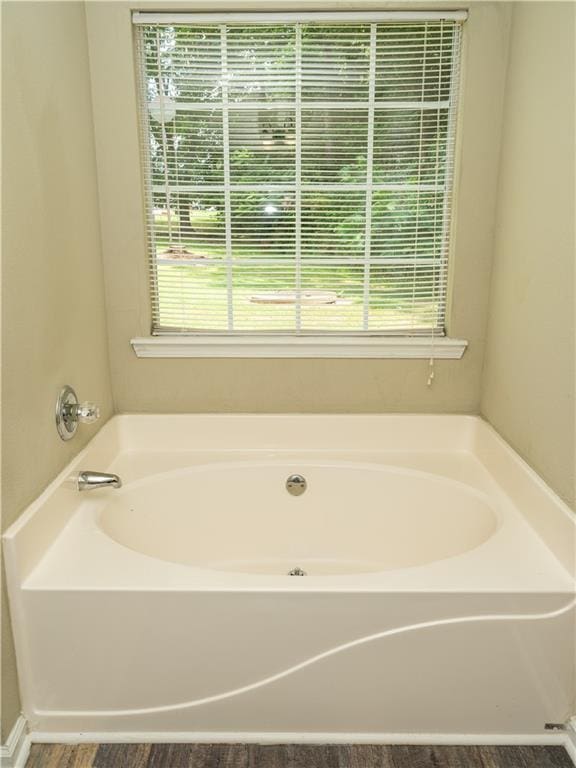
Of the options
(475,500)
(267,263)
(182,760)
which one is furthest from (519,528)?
(267,263)

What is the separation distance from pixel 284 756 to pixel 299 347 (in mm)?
1342

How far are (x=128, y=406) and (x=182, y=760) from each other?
1.28m

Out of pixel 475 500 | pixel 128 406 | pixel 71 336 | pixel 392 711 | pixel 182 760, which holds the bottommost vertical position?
pixel 182 760

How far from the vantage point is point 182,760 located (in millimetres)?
1455

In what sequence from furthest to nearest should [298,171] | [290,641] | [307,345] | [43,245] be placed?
[307,345], [298,171], [43,245], [290,641]

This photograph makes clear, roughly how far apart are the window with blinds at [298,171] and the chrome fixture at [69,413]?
59 cm

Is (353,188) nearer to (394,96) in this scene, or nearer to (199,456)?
(394,96)

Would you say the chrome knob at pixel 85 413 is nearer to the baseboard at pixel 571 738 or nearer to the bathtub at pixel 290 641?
the bathtub at pixel 290 641

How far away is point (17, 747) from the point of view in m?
1.44

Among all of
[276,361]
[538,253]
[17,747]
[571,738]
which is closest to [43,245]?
[276,361]

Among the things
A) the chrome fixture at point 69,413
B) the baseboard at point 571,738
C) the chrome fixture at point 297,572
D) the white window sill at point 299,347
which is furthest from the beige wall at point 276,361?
the baseboard at point 571,738

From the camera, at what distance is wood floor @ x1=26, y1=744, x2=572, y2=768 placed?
144 cm

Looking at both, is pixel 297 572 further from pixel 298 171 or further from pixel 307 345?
pixel 298 171

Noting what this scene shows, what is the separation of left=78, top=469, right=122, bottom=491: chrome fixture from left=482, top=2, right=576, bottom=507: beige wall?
1.33 metres
